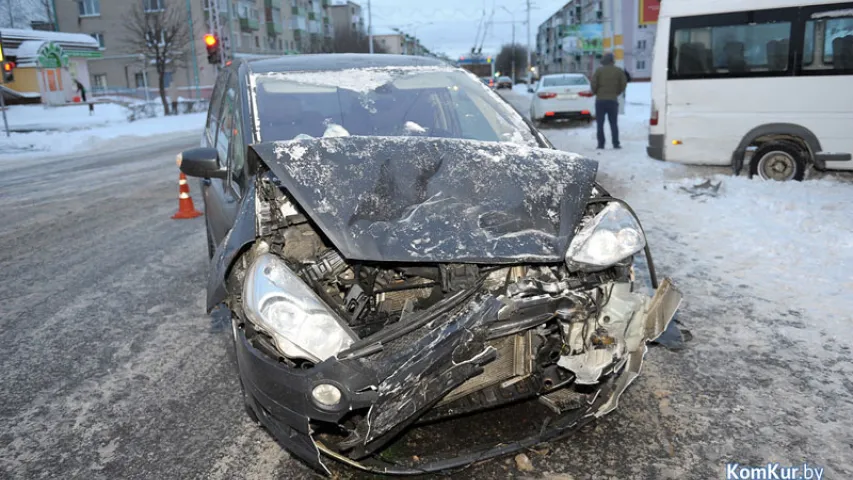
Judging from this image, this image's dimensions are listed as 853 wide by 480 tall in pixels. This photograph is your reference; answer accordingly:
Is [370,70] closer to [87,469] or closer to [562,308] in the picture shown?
[562,308]

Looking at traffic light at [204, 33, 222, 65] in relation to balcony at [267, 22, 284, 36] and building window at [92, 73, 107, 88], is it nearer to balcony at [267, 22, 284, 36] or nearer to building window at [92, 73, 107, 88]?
building window at [92, 73, 107, 88]

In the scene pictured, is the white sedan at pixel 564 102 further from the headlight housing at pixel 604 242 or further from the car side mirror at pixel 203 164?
the headlight housing at pixel 604 242

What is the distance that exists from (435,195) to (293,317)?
0.89 metres

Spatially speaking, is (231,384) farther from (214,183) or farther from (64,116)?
(64,116)

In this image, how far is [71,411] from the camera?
3.29 meters

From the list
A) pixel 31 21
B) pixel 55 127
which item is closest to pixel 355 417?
pixel 55 127

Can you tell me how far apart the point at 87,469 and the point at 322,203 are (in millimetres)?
1572

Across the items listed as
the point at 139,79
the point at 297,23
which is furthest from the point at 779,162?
the point at 297,23

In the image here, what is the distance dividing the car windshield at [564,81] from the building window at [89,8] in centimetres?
4754

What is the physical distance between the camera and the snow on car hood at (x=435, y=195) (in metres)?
2.60

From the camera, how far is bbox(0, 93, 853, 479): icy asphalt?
2.74 metres

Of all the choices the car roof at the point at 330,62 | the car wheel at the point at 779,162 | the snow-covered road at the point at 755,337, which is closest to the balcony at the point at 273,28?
the car wheel at the point at 779,162

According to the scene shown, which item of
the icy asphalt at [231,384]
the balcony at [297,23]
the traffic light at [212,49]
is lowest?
the icy asphalt at [231,384]

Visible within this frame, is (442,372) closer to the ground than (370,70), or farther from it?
closer to the ground
